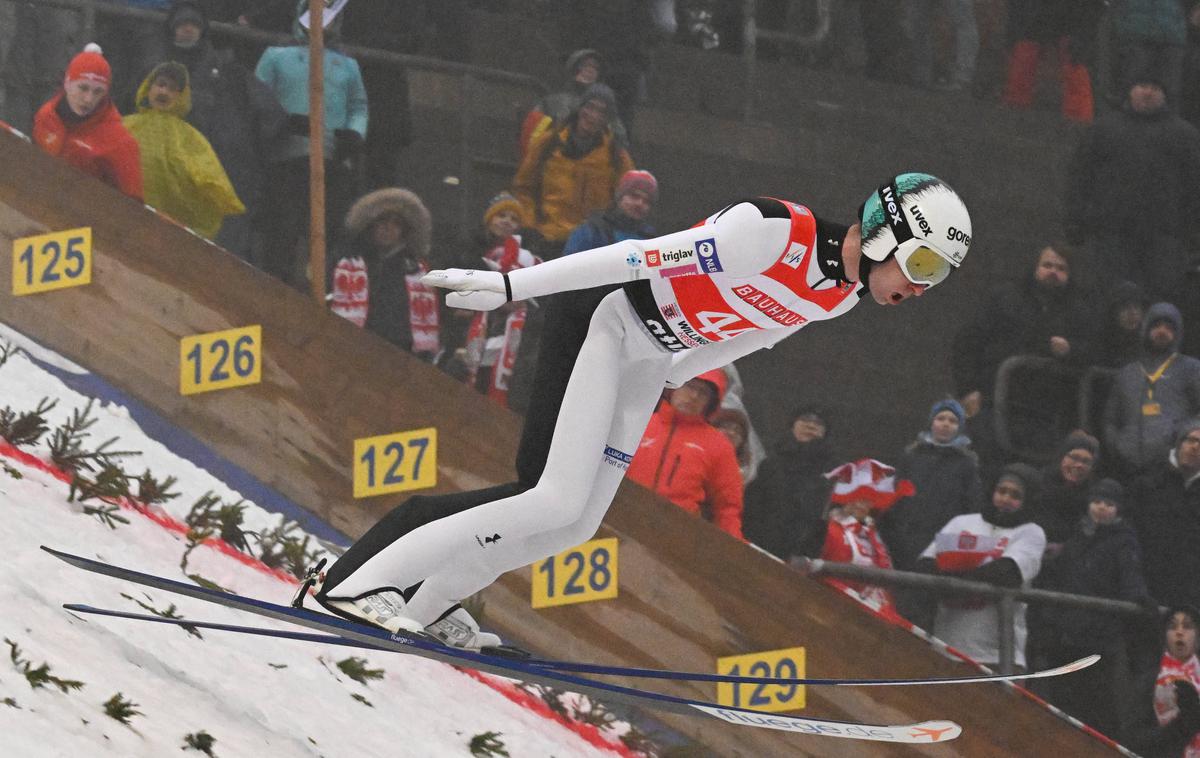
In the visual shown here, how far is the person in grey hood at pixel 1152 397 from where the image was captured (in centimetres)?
918

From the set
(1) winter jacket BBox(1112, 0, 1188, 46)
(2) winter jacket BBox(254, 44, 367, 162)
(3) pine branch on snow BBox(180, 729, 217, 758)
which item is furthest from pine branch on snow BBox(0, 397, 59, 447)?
(1) winter jacket BBox(1112, 0, 1188, 46)

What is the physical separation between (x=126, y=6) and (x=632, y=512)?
3352 mm

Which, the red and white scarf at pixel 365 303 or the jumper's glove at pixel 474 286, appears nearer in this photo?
the jumper's glove at pixel 474 286

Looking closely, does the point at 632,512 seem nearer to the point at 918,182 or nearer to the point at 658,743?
the point at 658,743

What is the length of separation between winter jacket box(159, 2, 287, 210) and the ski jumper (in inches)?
136

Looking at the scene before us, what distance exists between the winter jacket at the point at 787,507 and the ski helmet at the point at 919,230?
2.79 metres

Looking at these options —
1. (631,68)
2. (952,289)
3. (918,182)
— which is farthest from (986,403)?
(918,182)

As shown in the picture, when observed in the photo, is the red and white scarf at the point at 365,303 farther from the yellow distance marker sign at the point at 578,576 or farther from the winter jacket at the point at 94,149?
the yellow distance marker sign at the point at 578,576

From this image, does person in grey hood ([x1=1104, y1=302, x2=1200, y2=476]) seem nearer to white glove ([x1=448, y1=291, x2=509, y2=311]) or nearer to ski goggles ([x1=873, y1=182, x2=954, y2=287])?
ski goggles ([x1=873, y1=182, x2=954, y2=287])

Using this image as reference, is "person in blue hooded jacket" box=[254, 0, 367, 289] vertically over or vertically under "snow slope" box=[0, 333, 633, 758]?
over

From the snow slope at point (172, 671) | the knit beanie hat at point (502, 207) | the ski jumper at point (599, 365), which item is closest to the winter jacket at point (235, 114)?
the knit beanie hat at point (502, 207)

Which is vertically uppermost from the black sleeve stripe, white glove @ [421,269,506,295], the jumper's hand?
the black sleeve stripe

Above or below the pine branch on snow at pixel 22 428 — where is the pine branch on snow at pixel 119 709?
below

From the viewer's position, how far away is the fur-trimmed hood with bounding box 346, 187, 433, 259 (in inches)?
361
